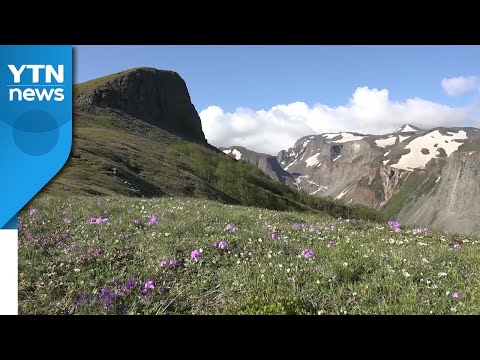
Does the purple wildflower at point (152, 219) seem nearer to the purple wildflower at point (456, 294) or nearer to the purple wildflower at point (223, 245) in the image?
the purple wildflower at point (223, 245)

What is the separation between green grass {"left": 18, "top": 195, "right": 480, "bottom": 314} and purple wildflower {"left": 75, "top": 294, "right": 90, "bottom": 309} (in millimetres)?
62

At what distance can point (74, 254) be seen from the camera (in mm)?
8766

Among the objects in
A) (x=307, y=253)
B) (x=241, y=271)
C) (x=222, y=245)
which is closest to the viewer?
(x=241, y=271)

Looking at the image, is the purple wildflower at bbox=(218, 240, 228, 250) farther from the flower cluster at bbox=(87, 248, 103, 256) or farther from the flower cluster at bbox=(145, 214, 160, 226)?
the flower cluster at bbox=(145, 214, 160, 226)

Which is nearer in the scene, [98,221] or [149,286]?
[149,286]

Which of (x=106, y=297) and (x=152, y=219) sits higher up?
(x=152, y=219)

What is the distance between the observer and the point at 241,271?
310 inches

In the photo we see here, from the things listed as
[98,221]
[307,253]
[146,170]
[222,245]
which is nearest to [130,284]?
[222,245]

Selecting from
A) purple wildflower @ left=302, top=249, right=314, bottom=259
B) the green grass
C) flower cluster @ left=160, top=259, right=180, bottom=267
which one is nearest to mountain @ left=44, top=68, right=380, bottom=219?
the green grass

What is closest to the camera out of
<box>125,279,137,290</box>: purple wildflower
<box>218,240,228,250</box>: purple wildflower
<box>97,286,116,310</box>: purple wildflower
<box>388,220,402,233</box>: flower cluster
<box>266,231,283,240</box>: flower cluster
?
<box>97,286,116,310</box>: purple wildflower

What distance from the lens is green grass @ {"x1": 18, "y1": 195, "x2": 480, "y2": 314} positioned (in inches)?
267

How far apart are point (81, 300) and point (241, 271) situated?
276cm

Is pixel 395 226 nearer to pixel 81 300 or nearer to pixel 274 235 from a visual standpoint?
pixel 274 235

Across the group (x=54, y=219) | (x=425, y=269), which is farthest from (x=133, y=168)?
(x=425, y=269)
